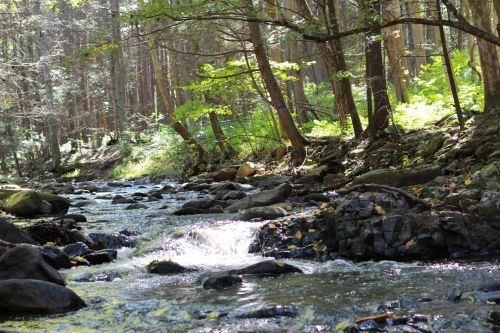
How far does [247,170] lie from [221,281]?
1016cm

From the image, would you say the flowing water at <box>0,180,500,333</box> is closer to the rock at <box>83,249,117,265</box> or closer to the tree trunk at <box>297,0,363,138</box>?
the rock at <box>83,249,117,265</box>

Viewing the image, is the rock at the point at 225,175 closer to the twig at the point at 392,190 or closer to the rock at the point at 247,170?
the rock at the point at 247,170

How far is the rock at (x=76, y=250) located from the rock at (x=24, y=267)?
5.80 feet

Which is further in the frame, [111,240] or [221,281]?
[111,240]

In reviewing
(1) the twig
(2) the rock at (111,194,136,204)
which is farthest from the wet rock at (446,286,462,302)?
(2) the rock at (111,194,136,204)

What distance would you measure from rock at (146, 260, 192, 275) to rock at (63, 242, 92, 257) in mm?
1359

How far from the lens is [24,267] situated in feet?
18.0

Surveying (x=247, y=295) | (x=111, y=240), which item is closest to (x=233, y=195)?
(x=111, y=240)

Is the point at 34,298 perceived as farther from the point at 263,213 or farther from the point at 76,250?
the point at 263,213

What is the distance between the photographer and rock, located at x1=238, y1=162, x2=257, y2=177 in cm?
1559

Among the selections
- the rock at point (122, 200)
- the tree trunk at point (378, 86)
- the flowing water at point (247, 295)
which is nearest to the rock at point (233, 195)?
the rock at point (122, 200)

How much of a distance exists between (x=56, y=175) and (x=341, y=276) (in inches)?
948

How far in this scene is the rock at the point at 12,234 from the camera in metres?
7.44

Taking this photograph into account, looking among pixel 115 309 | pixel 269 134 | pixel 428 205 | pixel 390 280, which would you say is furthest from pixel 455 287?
pixel 269 134
